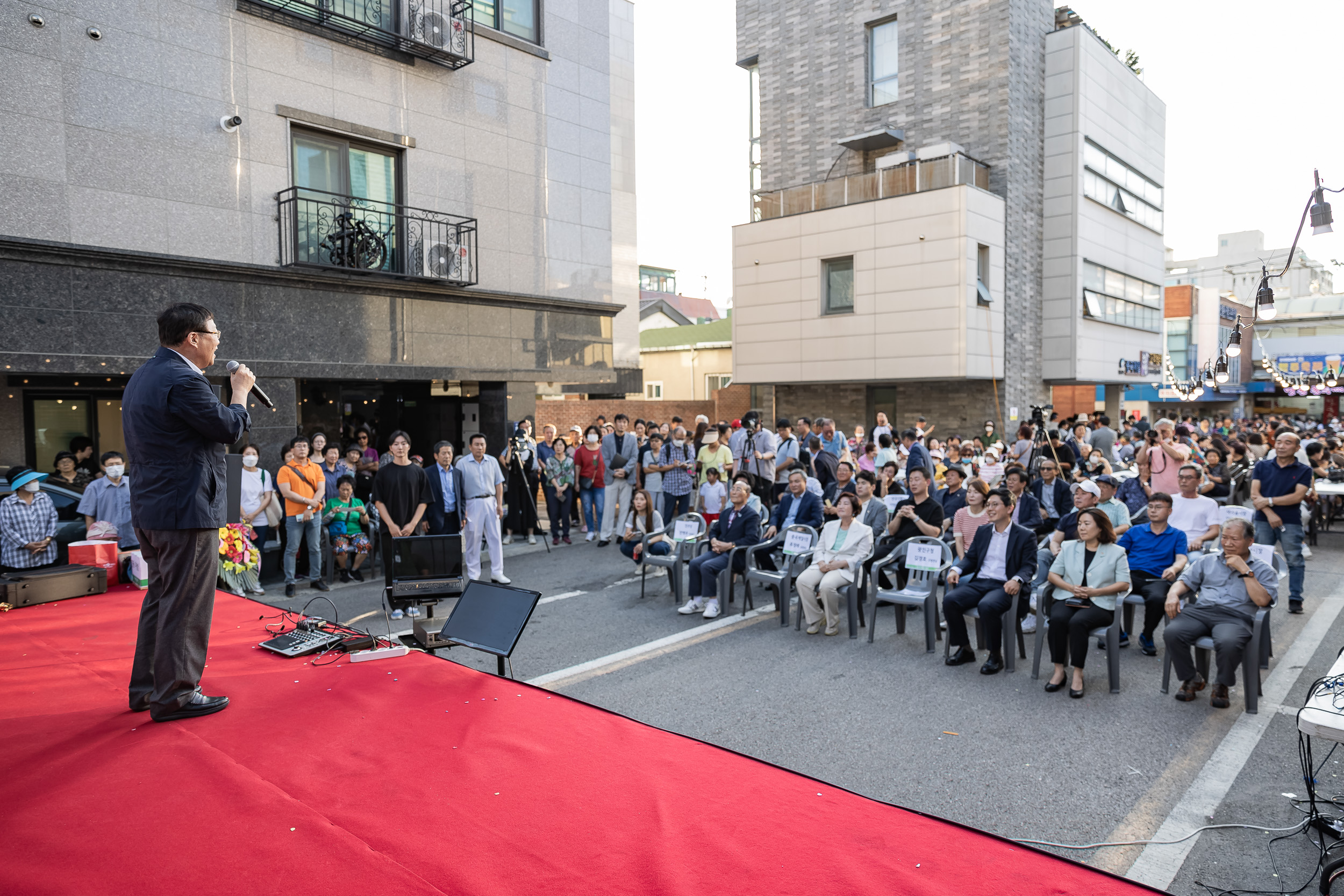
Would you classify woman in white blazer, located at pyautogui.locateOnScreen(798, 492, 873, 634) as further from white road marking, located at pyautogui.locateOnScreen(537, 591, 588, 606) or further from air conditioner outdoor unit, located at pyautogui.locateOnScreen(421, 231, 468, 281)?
air conditioner outdoor unit, located at pyautogui.locateOnScreen(421, 231, 468, 281)

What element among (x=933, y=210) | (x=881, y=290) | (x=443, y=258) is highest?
(x=933, y=210)

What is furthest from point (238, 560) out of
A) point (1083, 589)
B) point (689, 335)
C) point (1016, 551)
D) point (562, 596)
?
point (689, 335)

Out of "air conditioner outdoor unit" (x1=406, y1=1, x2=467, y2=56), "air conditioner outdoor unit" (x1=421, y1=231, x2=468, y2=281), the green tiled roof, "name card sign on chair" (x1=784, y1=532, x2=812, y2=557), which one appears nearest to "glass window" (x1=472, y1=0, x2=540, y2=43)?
"air conditioner outdoor unit" (x1=406, y1=1, x2=467, y2=56)

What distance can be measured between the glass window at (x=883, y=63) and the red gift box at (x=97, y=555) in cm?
2404

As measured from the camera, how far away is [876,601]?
753 cm

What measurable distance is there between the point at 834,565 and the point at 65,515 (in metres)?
8.57

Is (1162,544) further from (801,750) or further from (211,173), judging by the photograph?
(211,173)

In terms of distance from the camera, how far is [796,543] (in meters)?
8.85

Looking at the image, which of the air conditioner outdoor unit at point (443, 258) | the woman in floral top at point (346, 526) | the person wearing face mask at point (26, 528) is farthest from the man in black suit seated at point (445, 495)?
the air conditioner outdoor unit at point (443, 258)

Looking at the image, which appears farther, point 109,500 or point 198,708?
point 109,500

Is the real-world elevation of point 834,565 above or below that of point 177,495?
below

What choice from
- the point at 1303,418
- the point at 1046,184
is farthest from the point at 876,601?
the point at 1303,418

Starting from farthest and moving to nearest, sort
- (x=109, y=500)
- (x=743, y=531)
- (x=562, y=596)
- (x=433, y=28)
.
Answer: (x=433, y=28) → (x=562, y=596) → (x=743, y=531) → (x=109, y=500)

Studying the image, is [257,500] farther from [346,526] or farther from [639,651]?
[639,651]
